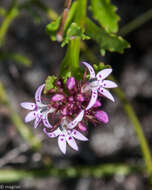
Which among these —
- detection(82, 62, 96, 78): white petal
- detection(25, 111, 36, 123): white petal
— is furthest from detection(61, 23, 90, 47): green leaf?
detection(25, 111, 36, 123): white petal

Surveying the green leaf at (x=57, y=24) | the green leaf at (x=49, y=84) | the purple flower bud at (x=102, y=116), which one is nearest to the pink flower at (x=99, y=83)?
the purple flower bud at (x=102, y=116)

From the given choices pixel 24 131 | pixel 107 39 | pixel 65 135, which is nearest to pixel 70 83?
pixel 65 135

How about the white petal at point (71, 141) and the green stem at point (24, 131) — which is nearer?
the white petal at point (71, 141)

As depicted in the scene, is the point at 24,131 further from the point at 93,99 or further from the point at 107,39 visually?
the point at 93,99

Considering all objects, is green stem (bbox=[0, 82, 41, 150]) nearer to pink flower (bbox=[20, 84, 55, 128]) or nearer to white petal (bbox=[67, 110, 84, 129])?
pink flower (bbox=[20, 84, 55, 128])

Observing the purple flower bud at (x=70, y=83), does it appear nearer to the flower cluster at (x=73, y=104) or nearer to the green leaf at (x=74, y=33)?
the flower cluster at (x=73, y=104)
